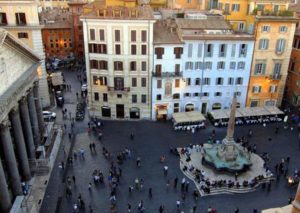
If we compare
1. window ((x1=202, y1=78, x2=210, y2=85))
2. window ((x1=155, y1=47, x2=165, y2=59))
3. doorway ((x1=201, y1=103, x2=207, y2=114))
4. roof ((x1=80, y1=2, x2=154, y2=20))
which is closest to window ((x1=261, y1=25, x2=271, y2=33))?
window ((x1=202, y1=78, x2=210, y2=85))

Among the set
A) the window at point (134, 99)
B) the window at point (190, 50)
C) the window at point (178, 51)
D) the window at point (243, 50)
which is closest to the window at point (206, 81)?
the window at point (190, 50)

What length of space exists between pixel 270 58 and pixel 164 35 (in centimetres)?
1675

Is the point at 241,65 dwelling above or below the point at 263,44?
below

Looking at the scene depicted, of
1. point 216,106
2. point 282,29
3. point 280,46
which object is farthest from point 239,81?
point 282,29

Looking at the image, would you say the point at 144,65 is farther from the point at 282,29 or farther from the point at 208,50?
the point at 282,29

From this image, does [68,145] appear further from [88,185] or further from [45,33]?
[45,33]

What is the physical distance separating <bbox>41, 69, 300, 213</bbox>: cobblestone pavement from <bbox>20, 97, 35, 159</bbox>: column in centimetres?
371

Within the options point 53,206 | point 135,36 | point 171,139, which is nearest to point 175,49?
point 135,36

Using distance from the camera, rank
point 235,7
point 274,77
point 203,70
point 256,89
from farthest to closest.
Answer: point 235,7 → point 256,89 → point 274,77 → point 203,70

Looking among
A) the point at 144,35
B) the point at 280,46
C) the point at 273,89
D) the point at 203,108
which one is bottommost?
the point at 203,108

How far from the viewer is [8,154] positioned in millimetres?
27594

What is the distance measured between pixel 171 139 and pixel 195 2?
35.9 m

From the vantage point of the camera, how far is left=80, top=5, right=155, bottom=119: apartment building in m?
43.5

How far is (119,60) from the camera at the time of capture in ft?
150
